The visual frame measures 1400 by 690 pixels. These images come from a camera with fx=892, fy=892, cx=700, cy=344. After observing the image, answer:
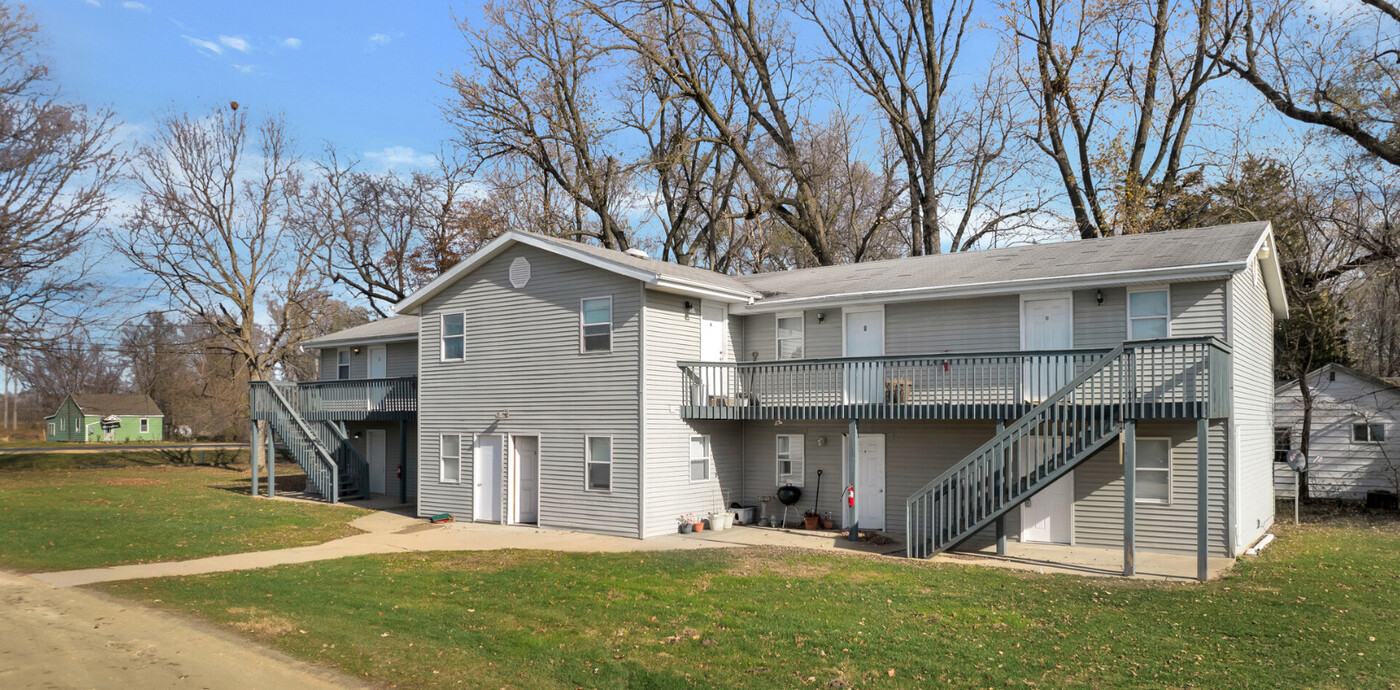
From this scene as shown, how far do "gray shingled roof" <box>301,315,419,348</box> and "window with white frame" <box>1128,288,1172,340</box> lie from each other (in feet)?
64.5

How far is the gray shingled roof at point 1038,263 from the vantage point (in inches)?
659

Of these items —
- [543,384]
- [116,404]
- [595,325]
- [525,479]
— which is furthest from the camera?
[116,404]

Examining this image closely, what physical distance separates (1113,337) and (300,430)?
22.9 metres

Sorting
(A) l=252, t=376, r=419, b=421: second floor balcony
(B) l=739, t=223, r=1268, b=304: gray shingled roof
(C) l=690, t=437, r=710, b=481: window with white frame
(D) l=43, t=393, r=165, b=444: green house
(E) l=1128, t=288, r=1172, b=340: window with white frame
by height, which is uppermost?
(B) l=739, t=223, r=1268, b=304: gray shingled roof

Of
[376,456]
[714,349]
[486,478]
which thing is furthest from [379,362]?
[714,349]

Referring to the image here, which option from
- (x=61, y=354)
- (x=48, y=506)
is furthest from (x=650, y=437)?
(x=61, y=354)

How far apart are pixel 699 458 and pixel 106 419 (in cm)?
6761

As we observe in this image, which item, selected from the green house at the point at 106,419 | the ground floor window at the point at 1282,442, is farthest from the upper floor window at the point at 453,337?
the green house at the point at 106,419

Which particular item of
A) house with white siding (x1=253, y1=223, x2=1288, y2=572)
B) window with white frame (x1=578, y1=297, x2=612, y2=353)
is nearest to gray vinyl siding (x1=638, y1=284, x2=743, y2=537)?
house with white siding (x1=253, y1=223, x2=1288, y2=572)

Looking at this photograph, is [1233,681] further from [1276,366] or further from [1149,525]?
[1276,366]

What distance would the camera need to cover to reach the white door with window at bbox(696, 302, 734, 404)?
19984 mm

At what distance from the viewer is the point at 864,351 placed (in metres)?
19.9

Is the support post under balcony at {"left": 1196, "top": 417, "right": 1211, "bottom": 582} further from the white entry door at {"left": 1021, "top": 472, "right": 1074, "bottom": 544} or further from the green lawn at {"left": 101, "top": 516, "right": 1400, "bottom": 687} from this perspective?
the white entry door at {"left": 1021, "top": 472, "right": 1074, "bottom": 544}

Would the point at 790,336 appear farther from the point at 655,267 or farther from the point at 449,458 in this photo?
the point at 449,458
